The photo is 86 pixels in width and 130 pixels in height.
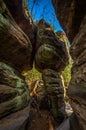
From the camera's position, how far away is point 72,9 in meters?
4.68

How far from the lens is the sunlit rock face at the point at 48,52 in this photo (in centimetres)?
777

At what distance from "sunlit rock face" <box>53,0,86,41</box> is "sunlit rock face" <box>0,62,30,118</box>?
2.84 meters

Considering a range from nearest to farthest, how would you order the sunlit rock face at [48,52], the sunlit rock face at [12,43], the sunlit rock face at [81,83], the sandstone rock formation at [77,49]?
the sunlit rock face at [81,83], the sandstone rock formation at [77,49], the sunlit rock face at [12,43], the sunlit rock face at [48,52]

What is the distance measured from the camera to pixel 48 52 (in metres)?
7.68

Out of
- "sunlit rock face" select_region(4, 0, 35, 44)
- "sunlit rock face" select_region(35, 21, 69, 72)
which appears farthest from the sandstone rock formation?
"sunlit rock face" select_region(4, 0, 35, 44)

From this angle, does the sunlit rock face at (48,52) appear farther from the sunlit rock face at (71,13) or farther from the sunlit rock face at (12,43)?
the sunlit rock face at (71,13)

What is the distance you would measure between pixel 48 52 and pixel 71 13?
3.14 m

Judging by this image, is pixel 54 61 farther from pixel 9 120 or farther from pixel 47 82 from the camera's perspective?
pixel 9 120

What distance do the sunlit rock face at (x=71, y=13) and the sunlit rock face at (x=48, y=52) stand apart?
2.27 metres

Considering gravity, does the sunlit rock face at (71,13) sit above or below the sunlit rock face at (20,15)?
below

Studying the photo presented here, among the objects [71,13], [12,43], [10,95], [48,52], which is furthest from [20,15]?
[10,95]

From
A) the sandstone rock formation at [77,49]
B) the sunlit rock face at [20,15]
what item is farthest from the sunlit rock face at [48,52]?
the sandstone rock formation at [77,49]

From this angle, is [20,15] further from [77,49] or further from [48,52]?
[77,49]

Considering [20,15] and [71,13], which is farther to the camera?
[20,15]
